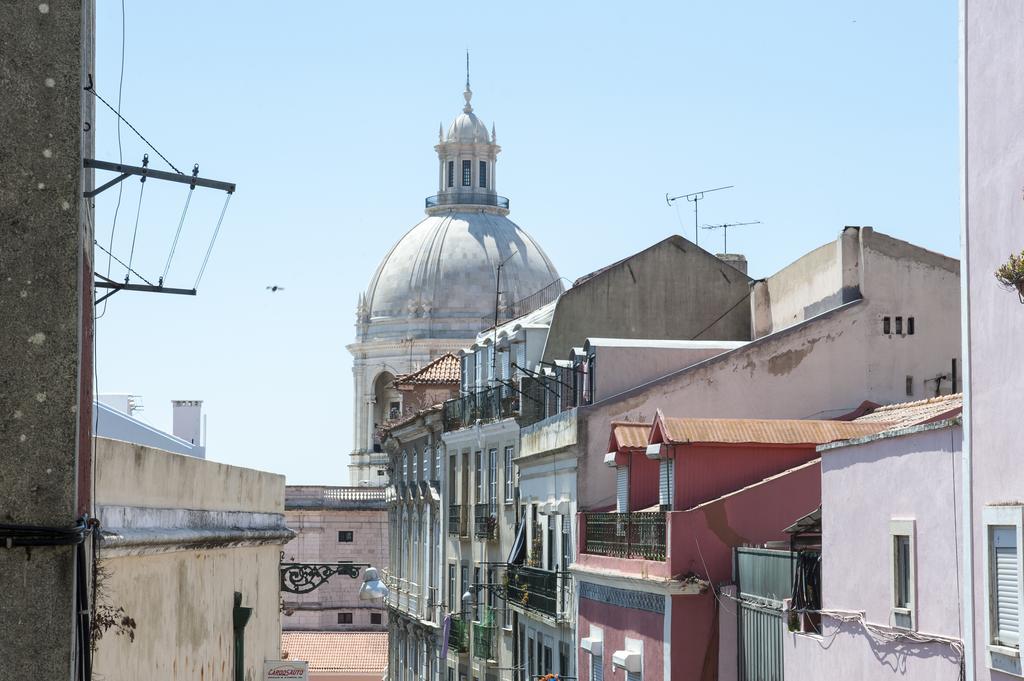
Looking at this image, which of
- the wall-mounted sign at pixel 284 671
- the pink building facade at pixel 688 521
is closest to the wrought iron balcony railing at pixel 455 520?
the pink building facade at pixel 688 521

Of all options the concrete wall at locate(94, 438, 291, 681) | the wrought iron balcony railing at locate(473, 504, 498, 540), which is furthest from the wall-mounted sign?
the wrought iron balcony railing at locate(473, 504, 498, 540)

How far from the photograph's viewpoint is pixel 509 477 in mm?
39625

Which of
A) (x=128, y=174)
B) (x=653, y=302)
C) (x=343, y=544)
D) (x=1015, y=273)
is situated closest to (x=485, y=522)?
(x=653, y=302)

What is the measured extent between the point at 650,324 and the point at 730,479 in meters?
12.6

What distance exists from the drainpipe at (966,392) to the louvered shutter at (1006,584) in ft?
1.46

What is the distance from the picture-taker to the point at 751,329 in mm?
37156

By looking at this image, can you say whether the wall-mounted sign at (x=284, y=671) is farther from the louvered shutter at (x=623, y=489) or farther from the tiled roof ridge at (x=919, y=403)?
the tiled roof ridge at (x=919, y=403)

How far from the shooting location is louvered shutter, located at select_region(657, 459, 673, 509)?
24.5 meters

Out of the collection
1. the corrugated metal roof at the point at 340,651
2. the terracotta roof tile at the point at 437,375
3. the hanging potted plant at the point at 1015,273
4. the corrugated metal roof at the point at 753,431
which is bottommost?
the corrugated metal roof at the point at 340,651

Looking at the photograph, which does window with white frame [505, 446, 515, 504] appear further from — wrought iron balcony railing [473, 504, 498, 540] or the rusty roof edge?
the rusty roof edge

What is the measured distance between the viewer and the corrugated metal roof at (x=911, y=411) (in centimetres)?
2256

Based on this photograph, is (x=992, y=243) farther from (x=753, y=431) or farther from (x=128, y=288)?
(x=753, y=431)

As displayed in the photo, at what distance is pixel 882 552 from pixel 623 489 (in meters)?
10.8

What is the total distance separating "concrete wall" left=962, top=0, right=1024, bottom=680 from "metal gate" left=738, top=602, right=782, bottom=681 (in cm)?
631
